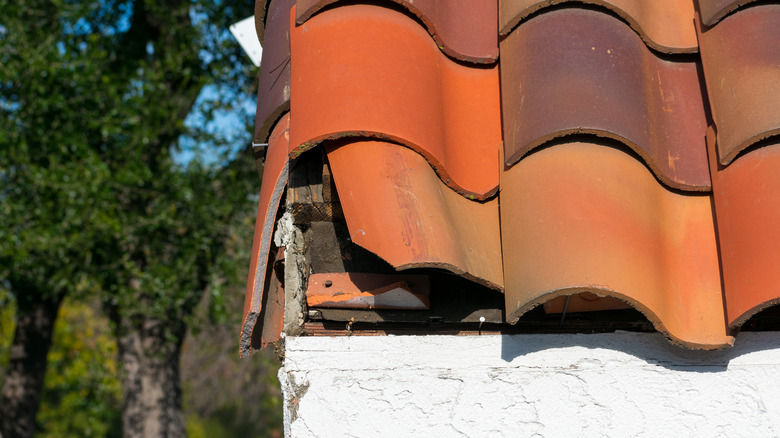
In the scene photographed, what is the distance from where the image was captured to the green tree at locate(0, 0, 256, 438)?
596cm

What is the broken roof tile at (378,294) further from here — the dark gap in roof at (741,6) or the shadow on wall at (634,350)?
the dark gap in roof at (741,6)

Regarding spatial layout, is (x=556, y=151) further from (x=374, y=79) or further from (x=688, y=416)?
(x=688, y=416)

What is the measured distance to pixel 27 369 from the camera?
7289 millimetres

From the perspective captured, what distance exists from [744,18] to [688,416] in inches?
39.6

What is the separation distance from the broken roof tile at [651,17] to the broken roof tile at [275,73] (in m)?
0.62

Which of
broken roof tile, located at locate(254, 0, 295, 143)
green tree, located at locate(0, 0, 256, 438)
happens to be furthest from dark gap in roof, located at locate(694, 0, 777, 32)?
green tree, located at locate(0, 0, 256, 438)

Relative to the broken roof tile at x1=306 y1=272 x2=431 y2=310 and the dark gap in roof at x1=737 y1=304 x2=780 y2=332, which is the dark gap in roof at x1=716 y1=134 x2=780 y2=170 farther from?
the broken roof tile at x1=306 y1=272 x2=431 y2=310

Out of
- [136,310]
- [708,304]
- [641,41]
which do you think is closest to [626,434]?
[708,304]

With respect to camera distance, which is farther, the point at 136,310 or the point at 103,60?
the point at 103,60

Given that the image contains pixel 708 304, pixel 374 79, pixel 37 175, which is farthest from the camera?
pixel 37 175

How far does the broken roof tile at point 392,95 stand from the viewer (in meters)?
1.74

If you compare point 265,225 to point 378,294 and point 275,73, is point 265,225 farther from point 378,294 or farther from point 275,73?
point 275,73

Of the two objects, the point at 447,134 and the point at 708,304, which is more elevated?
the point at 447,134

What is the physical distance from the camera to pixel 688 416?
1.71 meters
